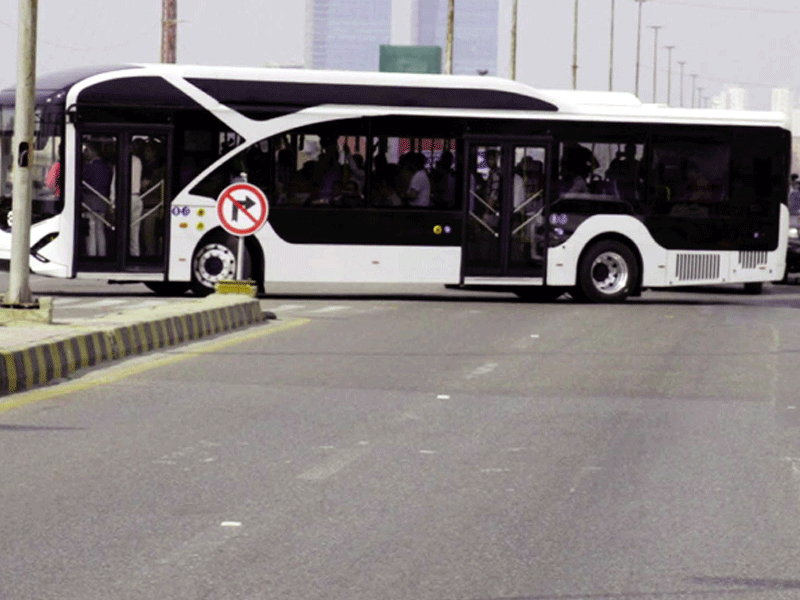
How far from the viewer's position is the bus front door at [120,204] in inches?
1036

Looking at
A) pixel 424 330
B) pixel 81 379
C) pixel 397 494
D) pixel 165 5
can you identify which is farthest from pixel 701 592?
pixel 165 5

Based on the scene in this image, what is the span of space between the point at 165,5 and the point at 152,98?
133 feet

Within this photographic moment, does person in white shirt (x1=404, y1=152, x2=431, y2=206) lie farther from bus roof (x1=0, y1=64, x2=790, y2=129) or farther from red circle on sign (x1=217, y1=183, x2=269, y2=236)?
red circle on sign (x1=217, y1=183, x2=269, y2=236)

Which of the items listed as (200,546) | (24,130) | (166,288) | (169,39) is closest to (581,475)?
(200,546)

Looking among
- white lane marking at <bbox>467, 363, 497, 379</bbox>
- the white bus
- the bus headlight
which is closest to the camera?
white lane marking at <bbox>467, 363, 497, 379</bbox>

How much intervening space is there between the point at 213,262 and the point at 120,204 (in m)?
1.42

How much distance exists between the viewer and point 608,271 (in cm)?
2803


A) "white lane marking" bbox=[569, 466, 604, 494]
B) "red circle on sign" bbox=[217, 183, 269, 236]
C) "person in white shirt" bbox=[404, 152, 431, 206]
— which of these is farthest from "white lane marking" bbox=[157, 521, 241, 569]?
"person in white shirt" bbox=[404, 152, 431, 206]

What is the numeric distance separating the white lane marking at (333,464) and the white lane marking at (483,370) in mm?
4983

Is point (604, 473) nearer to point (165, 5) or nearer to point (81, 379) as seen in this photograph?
point (81, 379)

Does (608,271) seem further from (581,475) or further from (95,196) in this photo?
(581,475)

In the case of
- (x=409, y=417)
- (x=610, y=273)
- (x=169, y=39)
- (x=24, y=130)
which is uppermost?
(x=169, y=39)

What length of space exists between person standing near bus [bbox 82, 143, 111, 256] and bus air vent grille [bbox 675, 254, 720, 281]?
786 centimetres

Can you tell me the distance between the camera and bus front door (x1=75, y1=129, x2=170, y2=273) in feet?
86.3
